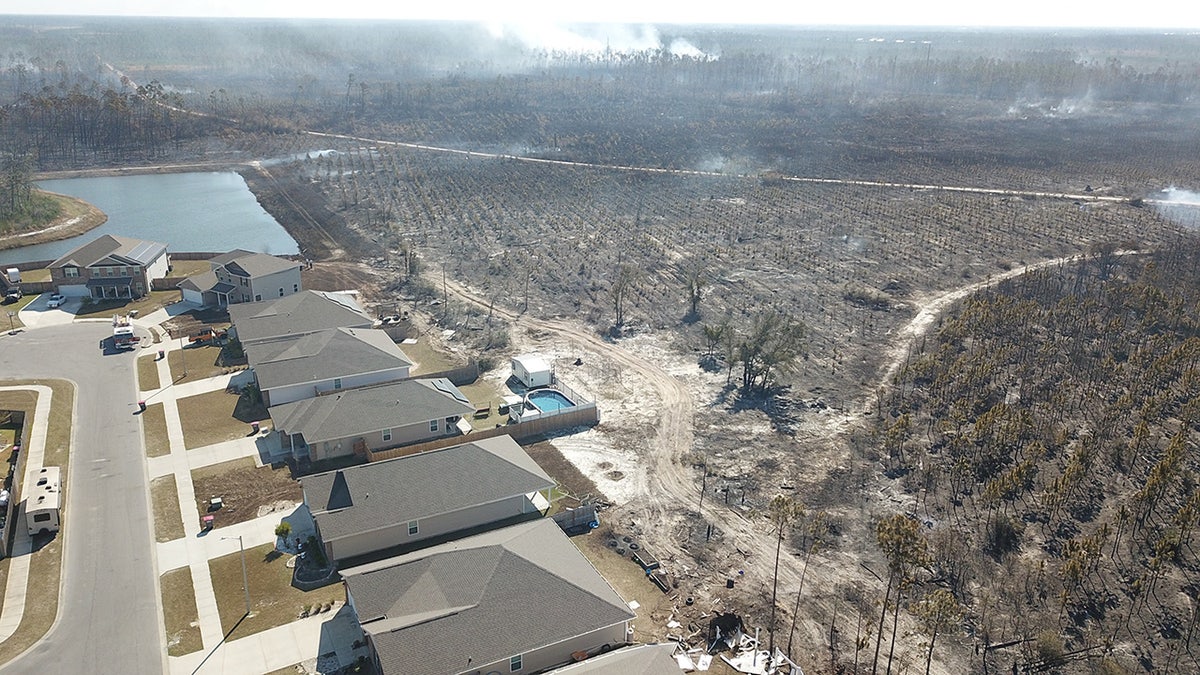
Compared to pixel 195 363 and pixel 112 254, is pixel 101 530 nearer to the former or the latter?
pixel 195 363

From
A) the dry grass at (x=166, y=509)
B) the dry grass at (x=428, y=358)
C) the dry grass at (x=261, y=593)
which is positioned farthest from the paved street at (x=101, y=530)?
the dry grass at (x=428, y=358)

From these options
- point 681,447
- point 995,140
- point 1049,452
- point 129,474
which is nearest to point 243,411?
point 129,474

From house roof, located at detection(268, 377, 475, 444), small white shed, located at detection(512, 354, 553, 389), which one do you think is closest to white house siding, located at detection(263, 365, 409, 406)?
house roof, located at detection(268, 377, 475, 444)

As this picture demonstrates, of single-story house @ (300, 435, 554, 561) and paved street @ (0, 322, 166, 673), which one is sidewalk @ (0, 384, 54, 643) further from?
single-story house @ (300, 435, 554, 561)

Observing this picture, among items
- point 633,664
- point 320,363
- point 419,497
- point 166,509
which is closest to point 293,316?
point 320,363

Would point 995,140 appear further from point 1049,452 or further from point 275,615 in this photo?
point 275,615
